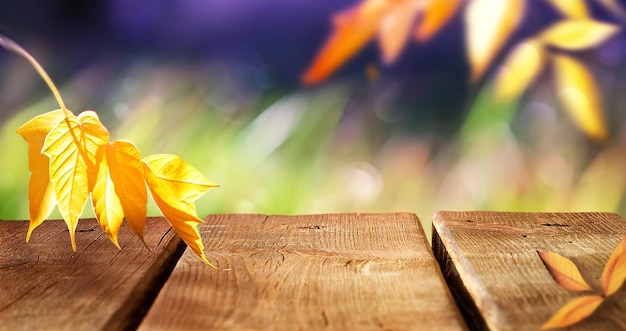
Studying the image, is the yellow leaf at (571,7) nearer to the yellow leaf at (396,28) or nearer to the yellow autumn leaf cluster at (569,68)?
the yellow autumn leaf cluster at (569,68)

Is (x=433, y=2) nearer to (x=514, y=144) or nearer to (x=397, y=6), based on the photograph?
(x=397, y=6)

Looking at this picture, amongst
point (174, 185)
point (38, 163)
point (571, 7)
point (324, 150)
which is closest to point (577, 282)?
point (174, 185)

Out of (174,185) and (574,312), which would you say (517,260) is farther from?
(174,185)

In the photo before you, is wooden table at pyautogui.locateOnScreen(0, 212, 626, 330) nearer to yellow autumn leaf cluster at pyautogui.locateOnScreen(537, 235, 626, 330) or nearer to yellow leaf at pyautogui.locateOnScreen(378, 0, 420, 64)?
yellow autumn leaf cluster at pyautogui.locateOnScreen(537, 235, 626, 330)

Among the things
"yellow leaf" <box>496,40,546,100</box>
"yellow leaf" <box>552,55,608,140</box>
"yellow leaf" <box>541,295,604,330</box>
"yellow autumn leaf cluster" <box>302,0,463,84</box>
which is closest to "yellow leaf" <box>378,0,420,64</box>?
"yellow autumn leaf cluster" <box>302,0,463,84</box>

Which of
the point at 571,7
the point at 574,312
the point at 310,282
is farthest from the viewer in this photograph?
the point at 571,7

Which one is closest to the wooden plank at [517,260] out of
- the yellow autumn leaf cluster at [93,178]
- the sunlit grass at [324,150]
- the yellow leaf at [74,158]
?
the yellow autumn leaf cluster at [93,178]

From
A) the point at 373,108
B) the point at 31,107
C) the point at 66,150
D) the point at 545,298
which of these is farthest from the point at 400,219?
the point at 31,107
